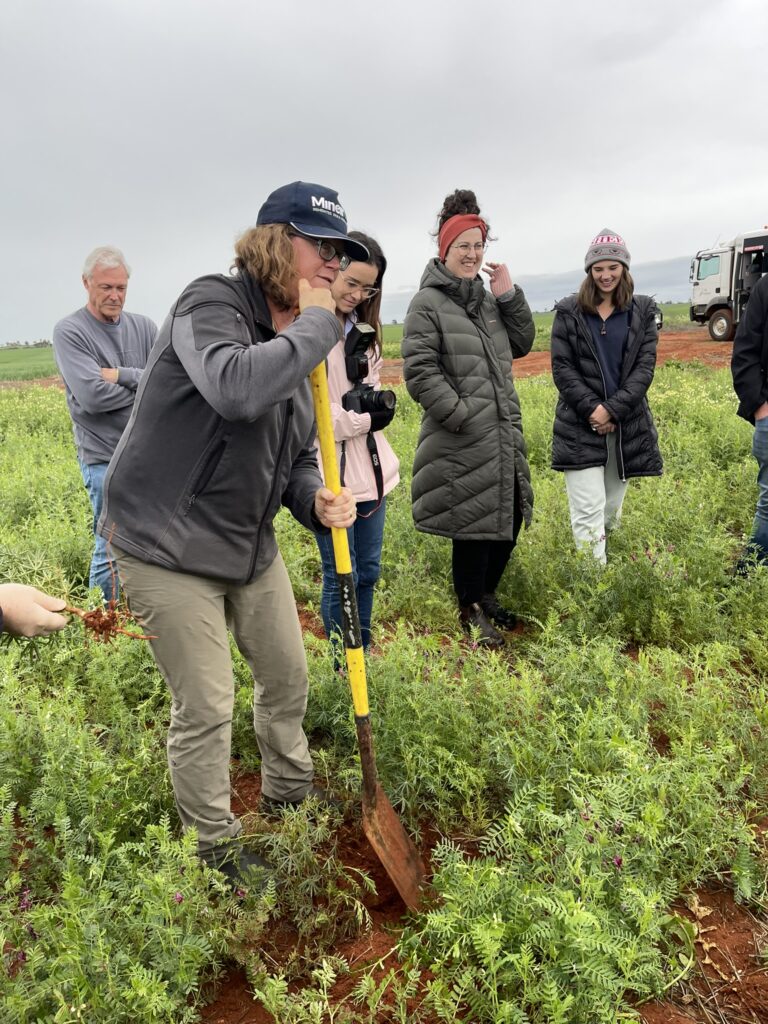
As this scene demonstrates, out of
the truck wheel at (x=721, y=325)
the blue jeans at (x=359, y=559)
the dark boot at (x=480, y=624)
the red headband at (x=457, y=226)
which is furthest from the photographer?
the truck wheel at (x=721, y=325)

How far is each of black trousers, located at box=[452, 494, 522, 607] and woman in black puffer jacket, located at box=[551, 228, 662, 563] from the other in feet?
1.52

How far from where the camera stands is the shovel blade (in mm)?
2264

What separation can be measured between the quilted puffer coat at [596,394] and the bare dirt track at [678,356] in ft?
49.0

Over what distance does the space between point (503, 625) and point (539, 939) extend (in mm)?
2470

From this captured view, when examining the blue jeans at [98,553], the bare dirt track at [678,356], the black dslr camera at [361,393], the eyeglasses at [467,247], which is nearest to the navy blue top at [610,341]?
the eyeglasses at [467,247]

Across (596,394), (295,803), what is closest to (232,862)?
(295,803)

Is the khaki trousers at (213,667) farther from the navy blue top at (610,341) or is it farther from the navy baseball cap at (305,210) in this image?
the navy blue top at (610,341)

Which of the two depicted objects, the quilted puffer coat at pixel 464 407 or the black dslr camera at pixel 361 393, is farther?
the quilted puffer coat at pixel 464 407

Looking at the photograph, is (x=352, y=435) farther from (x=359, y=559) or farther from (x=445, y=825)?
(x=445, y=825)

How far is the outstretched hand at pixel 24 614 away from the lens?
160cm

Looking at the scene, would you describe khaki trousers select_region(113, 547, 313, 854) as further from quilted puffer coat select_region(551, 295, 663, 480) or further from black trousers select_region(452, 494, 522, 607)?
quilted puffer coat select_region(551, 295, 663, 480)

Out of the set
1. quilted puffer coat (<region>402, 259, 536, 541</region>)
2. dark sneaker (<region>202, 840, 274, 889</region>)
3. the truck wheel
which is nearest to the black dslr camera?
quilted puffer coat (<region>402, 259, 536, 541</region>)

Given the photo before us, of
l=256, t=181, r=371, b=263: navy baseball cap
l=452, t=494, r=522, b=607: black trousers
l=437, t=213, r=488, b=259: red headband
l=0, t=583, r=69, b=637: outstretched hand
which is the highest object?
l=437, t=213, r=488, b=259: red headband

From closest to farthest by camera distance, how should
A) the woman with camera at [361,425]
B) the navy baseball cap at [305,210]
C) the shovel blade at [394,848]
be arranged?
the navy baseball cap at [305,210] < the shovel blade at [394,848] < the woman with camera at [361,425]
